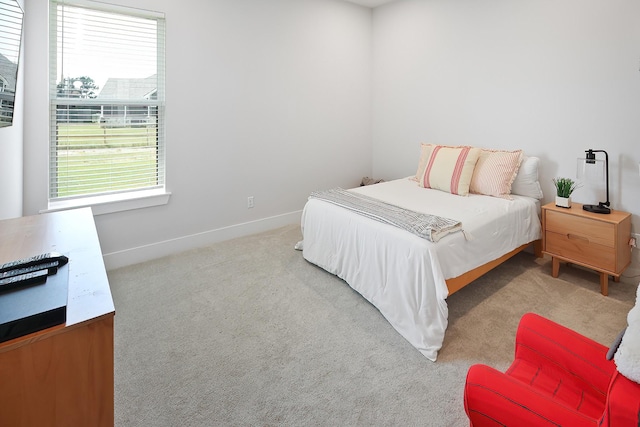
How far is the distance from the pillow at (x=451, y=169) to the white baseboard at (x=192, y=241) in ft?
5.54

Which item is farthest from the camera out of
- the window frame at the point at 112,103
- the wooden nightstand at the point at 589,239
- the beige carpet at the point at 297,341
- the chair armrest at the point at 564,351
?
the window frame at the point at 112,103

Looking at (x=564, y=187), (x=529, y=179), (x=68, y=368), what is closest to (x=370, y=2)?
(x=529, y=179)

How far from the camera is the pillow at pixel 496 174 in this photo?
301 centimetres

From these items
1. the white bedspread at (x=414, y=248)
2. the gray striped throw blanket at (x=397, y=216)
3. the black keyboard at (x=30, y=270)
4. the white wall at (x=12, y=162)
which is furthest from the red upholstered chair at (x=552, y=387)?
the white wall at (x=12, y=162)

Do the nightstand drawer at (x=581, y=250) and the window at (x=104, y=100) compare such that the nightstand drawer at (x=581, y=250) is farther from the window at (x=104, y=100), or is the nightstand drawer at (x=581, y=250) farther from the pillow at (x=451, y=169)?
the window at (x=104, y=100)

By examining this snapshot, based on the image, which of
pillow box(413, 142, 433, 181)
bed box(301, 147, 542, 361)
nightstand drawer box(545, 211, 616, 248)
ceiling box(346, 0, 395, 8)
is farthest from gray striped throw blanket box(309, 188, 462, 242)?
ceiling box(346, 0, 395, 8)

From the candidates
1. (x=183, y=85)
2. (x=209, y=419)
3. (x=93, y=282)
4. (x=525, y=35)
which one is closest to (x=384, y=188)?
(x=525, y=35)

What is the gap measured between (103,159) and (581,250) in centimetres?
403

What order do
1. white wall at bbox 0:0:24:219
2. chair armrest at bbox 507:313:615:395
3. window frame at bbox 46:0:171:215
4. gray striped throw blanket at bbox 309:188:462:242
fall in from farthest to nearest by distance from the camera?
1. window frame at bbox 46:0:171:215
2. gray striped throw blanket at bbox 309:188:462:242
3. white wall at bbox 0:0:24:219
4. chair armrest at bbox 507:313:615:395

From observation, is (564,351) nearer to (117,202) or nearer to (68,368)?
(68,368)

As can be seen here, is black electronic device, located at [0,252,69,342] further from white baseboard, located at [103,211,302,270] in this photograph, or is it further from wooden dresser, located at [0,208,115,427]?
white baseboard, located at [103,211,302,270]

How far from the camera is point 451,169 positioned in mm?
3184

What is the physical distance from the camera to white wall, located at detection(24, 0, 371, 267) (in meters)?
2.97

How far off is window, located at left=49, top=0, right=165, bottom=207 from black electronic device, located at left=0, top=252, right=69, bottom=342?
1.97 m
